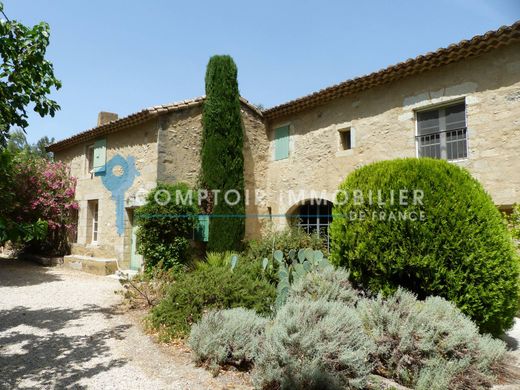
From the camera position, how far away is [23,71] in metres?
3.03

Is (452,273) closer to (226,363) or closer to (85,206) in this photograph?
(226,363)

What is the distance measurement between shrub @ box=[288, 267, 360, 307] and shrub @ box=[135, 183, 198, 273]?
13.3 feet


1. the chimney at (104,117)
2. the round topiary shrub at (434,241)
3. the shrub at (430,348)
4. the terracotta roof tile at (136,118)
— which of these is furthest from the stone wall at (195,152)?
the shrub at (430,348)

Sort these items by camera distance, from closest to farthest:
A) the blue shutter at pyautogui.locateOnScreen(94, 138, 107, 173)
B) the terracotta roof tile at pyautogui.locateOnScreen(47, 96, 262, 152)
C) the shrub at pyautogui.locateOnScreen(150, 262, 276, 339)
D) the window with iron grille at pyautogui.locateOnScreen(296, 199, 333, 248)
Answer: the shrub at pyautogui.locateOnScreen(150, 262, 276, 339)
the terracotta roof tile at pyautogui.locateOnScreen(47, 96, 262, 152)
the window with iron grille at pyautogui.locateOnScreen(296, 199, 333, 248)
the blue shutter at pyautogui.locateOnScreen(94, 138, 107, 173)

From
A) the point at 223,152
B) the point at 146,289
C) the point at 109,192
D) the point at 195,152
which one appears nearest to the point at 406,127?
the point at 223,152

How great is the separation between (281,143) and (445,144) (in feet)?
15.3

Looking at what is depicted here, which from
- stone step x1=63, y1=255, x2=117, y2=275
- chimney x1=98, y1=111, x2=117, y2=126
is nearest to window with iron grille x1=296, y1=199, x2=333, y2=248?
stone step x1=63, y1=255, x2=117, y2=275

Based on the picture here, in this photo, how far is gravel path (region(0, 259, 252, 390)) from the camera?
323 cm

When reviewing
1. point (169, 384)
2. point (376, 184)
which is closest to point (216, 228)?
point (376, 184)

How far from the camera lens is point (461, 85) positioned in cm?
692

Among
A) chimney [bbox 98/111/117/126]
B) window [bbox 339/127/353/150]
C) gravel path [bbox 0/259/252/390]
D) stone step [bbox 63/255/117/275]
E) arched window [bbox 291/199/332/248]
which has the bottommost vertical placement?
gravel path [bbox 0/259/252/390]

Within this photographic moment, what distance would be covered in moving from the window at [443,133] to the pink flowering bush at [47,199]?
10500mm

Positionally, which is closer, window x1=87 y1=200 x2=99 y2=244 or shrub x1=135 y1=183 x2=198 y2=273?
shrub x1=135 y1=183 x2=198 y2=273

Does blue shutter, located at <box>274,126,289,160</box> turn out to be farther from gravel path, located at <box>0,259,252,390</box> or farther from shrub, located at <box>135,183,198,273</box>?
gravel path, located at <box>0,259,252,390</box>
